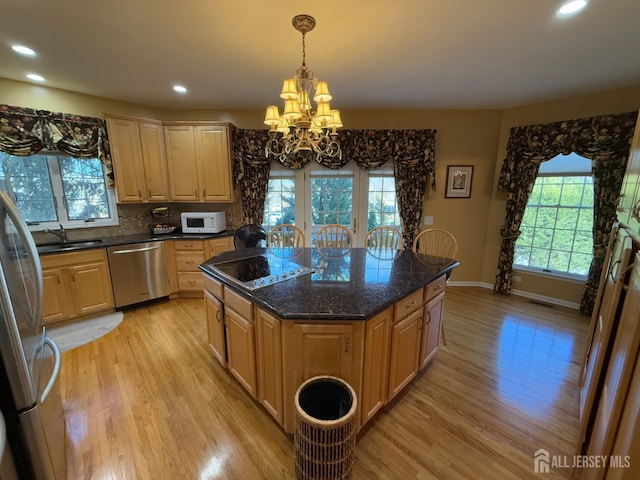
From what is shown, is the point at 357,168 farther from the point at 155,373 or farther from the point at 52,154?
the point at 52,154

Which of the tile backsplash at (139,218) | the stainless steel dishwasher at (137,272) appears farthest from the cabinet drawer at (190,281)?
the tile backsplash at (139,218)

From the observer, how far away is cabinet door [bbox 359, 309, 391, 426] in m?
1.48

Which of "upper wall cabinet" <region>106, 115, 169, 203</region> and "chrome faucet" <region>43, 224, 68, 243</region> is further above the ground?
"upper wall cabinet" <region>106, 115, 169, 203</region>

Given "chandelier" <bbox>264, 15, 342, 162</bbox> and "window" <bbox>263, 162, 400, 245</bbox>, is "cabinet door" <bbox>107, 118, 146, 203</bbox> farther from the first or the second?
"chandelier" <bbox>264, 15, 342, 162</bbox>

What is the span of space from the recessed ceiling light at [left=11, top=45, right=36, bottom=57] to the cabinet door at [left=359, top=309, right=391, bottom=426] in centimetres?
351

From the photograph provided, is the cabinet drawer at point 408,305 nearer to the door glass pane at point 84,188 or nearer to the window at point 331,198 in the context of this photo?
the window at point 331,198

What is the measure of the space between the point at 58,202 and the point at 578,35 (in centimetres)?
546

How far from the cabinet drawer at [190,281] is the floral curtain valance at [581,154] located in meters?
4.41

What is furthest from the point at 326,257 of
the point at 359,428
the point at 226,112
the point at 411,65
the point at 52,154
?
the point at 52,154

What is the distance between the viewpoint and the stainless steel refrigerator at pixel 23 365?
97 centimetres

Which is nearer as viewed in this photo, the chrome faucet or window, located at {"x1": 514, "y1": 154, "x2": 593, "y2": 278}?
the chrome faucet

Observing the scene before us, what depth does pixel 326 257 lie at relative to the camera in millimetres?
2457

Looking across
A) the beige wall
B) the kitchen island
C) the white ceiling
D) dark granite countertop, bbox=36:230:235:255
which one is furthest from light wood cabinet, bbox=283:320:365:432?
the beige wall

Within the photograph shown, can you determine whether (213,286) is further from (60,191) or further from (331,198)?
(60,191)
